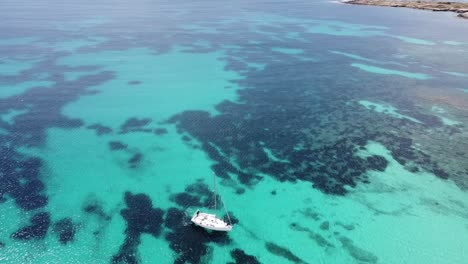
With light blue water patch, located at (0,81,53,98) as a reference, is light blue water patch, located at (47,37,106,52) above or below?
above

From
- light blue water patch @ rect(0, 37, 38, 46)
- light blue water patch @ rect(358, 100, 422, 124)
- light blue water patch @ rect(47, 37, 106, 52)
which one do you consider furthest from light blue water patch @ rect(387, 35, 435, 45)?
light blue water patch @ rect(0, 37, 38, 46)

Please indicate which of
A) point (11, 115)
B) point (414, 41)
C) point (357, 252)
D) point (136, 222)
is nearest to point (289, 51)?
point (414, 41)

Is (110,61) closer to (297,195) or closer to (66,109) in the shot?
(66,109)

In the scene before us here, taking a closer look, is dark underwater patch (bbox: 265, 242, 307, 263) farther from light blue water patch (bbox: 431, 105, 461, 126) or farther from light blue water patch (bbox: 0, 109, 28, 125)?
light blue water patch (bbox: 0, 109, 28, 125)

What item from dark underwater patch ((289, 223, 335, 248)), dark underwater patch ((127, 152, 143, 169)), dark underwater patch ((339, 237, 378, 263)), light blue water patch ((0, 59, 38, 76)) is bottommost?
dark underwater patch ((339, 237, 378, 263))

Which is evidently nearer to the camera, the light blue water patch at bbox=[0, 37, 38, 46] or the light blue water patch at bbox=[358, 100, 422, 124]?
the light blue water patch at bbox=[358, 100, 422, 124]

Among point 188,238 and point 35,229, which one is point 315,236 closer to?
point 188,238

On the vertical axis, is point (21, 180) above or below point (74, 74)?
below
